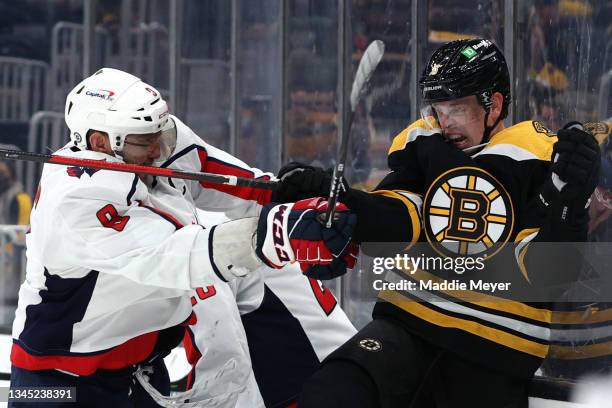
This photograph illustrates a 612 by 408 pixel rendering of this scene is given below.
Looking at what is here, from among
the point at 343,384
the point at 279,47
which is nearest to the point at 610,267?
the point at 343,384

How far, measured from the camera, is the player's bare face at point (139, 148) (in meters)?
2.11

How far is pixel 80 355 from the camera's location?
2.17m

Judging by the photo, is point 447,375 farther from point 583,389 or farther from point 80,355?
point 80,355

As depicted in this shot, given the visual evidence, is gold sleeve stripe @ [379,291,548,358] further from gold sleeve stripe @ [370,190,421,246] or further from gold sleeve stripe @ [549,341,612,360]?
gold sleeve stripe @ [549,341,612,360]

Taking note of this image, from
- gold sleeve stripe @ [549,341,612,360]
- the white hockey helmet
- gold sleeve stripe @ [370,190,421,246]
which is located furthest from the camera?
gold sleeve stripe @ [549,341,612,360]

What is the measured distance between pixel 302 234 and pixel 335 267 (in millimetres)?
133

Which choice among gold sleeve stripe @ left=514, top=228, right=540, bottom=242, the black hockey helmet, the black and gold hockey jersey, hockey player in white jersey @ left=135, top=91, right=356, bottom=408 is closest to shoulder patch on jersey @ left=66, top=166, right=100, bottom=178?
hockey player in white jersey @ left=135, top=91, right=356, bottom=408

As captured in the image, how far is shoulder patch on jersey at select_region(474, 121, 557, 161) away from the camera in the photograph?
5.96 ft

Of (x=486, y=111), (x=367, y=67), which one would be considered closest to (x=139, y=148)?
(x=367, y=67)

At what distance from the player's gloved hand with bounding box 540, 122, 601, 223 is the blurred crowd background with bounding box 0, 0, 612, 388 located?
1196 mm

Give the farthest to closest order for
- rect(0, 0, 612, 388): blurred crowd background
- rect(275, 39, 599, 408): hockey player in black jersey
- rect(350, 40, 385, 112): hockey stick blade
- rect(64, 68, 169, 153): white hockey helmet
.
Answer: rect(0, 0, 612, 388): blurred crowd background → rect(64, 68, 169, 153): white hockey helmet → rect(275, 39, 599, 408): hockey player in black jersey → rect(350, 40, 385, 112): hockey stick blade

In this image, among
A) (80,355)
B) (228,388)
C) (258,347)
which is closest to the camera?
(80,355)

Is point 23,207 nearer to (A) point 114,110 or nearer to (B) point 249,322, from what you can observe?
(B) point 249,322

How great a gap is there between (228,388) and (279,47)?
8.43 ft
